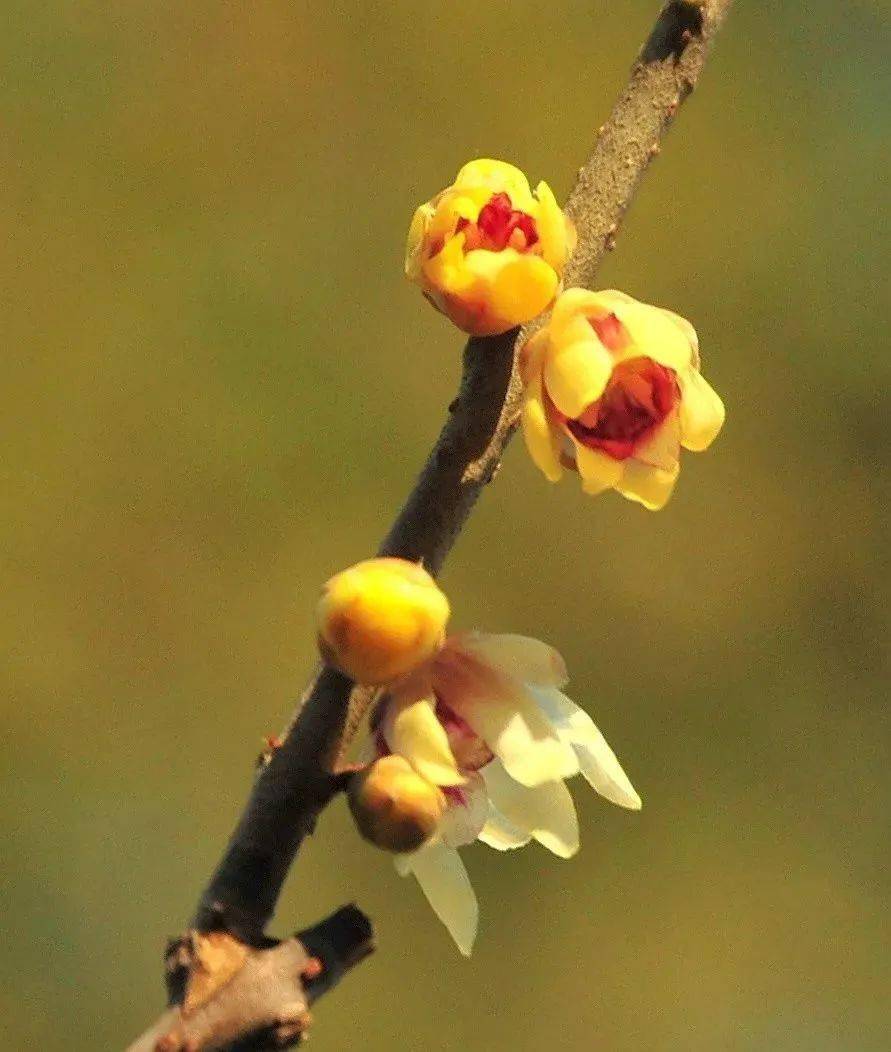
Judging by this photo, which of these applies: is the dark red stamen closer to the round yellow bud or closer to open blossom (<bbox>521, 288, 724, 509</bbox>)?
open blossom (<bbox>521, 288, 724, 509</bbox>)

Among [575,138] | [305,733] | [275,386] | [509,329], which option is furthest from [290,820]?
[575,138]

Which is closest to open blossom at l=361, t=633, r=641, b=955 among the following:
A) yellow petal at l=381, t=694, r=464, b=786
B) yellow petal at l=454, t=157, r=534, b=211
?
yellow petal at l=381, t=694, r=464, b=786

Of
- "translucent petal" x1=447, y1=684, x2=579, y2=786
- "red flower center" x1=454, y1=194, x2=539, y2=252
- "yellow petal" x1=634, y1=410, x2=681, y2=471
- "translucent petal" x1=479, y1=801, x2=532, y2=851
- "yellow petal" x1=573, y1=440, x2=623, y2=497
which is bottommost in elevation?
"translucent petal" x1=479, y1=801, x2=532, y2=851

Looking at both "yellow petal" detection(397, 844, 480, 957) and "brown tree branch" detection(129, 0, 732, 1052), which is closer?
"brown tree branch" detection(129, 0, 732, 1052)

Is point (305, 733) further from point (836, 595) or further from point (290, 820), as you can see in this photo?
point (836, 595)

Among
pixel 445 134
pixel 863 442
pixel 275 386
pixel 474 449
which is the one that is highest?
pixel 445 134

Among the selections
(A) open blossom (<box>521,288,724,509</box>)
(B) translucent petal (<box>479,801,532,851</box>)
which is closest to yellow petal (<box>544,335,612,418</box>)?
(A) open blossom (<box>521,288,724,509</box>)

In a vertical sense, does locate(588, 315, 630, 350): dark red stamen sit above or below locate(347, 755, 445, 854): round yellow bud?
above

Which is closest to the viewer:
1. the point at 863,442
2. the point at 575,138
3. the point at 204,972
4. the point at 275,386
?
the point at 204,972
